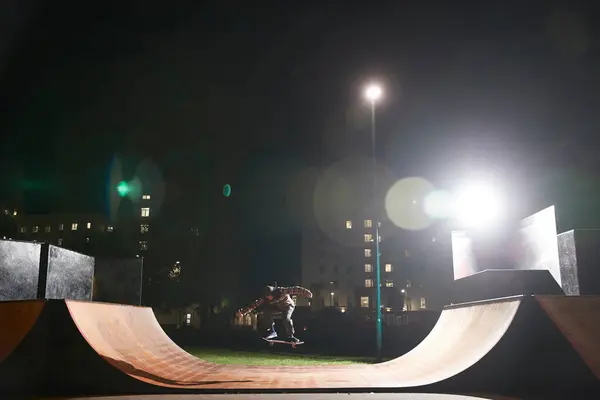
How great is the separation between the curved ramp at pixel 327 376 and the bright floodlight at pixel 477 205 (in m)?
11.8

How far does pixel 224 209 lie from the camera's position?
53.9m

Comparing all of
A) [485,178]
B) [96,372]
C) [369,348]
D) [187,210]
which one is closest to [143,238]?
[187,210]

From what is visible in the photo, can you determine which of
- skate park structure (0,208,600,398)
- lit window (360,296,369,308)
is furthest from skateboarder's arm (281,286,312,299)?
lit window (360,296,369,308)

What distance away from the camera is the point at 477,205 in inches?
897

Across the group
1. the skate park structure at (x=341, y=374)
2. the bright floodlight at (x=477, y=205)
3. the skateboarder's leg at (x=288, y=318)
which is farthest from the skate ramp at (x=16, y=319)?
the bright floodlight at (x=477, y=205)

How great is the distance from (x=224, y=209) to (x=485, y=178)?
3523cm

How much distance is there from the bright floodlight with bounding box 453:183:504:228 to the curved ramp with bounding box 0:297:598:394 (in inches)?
465

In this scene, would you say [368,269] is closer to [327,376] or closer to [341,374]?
[341,374]

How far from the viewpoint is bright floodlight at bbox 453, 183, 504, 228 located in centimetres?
2203

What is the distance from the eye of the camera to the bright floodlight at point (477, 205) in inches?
867

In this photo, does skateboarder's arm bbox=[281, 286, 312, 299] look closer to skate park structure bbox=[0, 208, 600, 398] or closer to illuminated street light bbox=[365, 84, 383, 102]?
skate park structure bbox=[0, 208, 600, 398]

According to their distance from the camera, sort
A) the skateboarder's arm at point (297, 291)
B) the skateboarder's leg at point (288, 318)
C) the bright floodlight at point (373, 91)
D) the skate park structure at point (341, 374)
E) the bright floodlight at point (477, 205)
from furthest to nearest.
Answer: the bright floodlight at point (477, 205) → the bright floodlight at point (373, 91) → the skateboarder's leg at point (288, 318) → the skateboarder's arm at point (297, 291) → the skate park structure at point (341, 374)

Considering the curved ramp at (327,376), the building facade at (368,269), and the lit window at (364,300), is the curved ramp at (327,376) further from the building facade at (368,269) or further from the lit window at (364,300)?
the lit window at (364,300)

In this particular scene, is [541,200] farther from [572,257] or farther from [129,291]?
[129,291]
